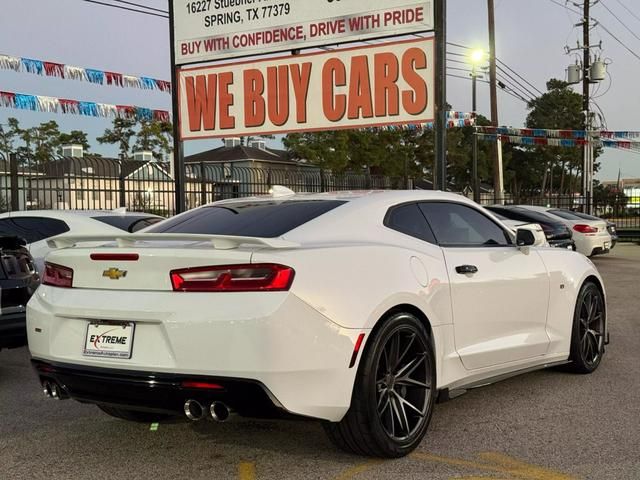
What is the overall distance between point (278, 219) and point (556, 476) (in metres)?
2.02

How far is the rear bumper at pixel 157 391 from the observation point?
11.4 feet

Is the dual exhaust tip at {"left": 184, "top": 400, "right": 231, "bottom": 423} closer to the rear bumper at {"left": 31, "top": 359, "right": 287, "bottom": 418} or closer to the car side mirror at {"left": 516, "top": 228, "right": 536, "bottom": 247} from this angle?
the rear bumper at {"left": 31, "top": 359, "right": 287, "bottom": 418}

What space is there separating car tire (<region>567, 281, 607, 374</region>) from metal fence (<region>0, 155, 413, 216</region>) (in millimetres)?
10195

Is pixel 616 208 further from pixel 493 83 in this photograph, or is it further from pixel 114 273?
pixel 114 273

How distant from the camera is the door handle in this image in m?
4.56

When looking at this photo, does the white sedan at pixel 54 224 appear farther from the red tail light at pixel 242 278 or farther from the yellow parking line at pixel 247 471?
the red tail light at pixel 242 278

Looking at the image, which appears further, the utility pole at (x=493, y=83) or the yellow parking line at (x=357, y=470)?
the utility pole at (x=493, y=83)

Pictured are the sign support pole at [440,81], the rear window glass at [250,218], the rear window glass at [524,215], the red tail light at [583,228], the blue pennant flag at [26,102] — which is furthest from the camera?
the red tail light at [583,228]

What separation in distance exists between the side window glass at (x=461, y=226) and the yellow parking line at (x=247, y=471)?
176cm

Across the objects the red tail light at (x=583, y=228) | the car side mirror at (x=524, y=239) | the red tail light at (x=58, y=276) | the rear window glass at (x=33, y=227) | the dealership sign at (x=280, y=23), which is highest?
the dealership sign at (x=280, y=23)

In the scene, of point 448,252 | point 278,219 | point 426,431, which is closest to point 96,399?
point 278,219

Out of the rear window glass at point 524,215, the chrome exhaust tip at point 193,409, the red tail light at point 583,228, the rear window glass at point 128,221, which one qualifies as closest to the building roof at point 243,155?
the red tail light at point 583,228

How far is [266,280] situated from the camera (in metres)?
3.49

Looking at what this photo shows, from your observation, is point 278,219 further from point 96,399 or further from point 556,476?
point 556,476
